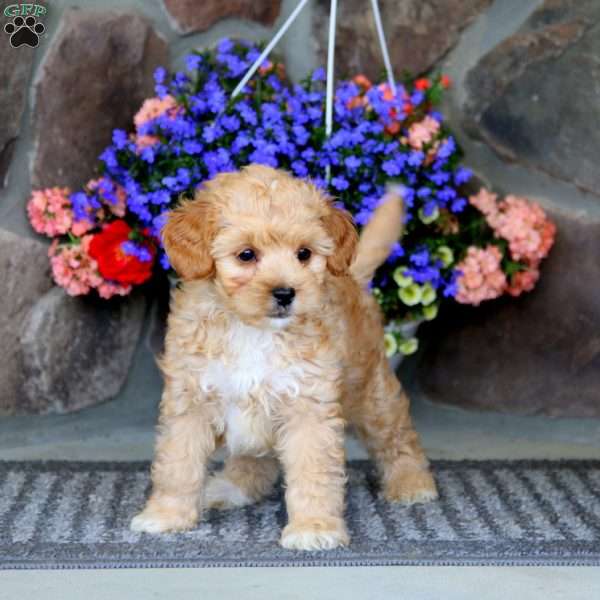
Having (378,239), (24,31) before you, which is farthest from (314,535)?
(24,31)

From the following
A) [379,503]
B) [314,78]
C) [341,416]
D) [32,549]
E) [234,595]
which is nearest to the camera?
[234,595]

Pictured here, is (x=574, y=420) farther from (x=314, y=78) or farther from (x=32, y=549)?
(x=32, y=549)

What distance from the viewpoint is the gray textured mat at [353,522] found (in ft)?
9.71

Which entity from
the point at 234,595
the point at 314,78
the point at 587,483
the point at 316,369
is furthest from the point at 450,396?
the point at 234,595

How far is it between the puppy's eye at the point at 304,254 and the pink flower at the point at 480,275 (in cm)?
122

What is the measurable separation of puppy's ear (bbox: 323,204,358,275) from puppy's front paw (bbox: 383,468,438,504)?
0.73 meters

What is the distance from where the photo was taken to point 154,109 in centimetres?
409

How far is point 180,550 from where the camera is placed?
2996 millimetres

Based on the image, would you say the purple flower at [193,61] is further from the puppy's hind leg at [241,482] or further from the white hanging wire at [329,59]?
the puppy's hind leg at [241,482]

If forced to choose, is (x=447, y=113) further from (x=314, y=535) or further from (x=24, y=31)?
(x=314, y=535)

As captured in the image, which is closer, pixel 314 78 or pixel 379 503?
pixel 379 503

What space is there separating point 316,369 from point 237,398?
0.20 meters

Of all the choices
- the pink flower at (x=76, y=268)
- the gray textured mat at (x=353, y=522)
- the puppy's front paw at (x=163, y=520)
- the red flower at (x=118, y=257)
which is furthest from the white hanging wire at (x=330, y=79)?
the puppy's front paw at (x=163, y=520)

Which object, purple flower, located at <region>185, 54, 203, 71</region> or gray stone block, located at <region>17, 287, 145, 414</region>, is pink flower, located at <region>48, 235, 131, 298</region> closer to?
gray stone block, located at <region>17, 287, 145, 414</region>
